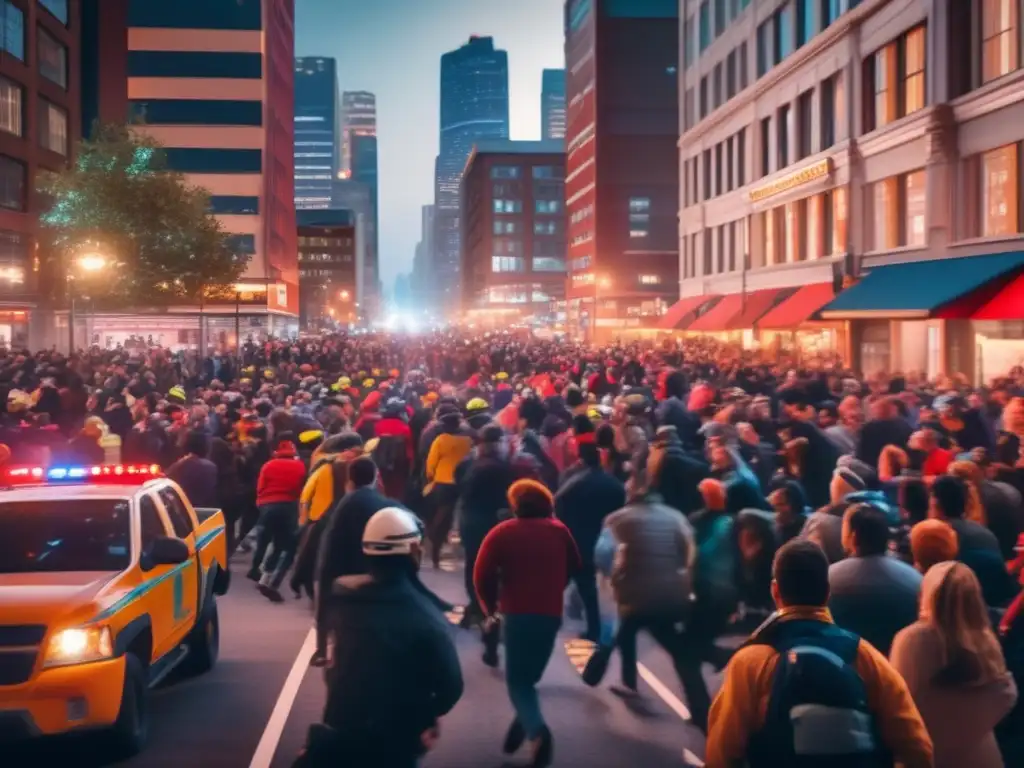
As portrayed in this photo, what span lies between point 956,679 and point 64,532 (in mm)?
6038

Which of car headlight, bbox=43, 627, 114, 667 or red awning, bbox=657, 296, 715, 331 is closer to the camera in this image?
car headlight, bbox=43, 627, 114, 667

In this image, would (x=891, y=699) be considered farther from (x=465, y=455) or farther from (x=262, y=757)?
(x=465, y=455)

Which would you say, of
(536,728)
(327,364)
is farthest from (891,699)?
(327,364)

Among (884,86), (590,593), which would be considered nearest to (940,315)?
(884,86)

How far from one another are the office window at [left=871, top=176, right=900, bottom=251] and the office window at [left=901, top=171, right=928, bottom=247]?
48cm

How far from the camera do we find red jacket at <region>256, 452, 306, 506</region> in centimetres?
1239

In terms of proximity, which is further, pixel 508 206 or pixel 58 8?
pixel 508 206

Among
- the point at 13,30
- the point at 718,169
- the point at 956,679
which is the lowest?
the point at 956,679

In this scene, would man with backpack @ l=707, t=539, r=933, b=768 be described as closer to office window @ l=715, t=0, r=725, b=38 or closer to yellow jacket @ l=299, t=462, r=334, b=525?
yellow jacket @ l=299, t=462, r=334, b=525

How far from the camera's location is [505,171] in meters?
197

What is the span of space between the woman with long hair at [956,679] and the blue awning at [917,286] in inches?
940

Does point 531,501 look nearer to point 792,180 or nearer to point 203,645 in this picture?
point 203,645

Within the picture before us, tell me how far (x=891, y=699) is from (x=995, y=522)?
5572 millimetres

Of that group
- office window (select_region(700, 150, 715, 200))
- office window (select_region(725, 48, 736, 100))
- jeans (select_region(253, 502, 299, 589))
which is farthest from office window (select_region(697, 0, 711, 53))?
jeans (select_region(253, 502, 299, 589))
